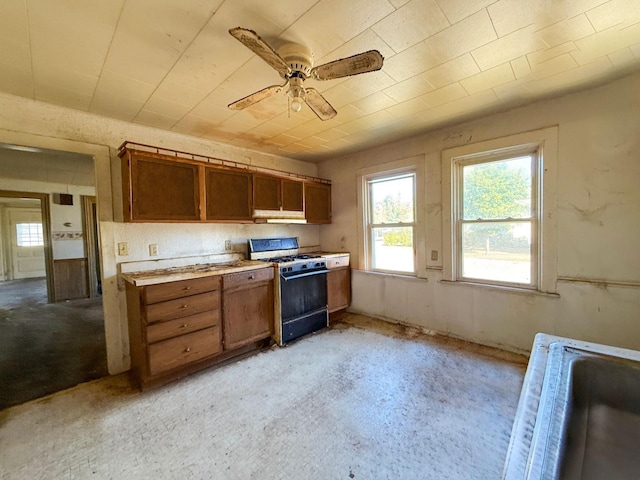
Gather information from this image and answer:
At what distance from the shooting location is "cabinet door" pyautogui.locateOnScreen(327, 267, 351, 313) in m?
3.68

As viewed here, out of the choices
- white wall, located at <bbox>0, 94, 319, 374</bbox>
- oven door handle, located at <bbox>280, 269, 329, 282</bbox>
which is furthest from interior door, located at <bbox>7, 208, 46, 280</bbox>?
oven door handle, located at <bbox>280, 269, 329, 282</bbox>

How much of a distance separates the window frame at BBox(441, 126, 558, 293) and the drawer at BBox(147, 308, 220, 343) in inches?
105

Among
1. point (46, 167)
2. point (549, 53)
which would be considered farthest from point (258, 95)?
point (46, 167)

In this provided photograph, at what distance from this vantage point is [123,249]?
8.49 ft

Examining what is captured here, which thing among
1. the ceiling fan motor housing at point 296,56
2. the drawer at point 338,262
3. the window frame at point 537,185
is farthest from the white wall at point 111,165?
the window frame at point 537,185

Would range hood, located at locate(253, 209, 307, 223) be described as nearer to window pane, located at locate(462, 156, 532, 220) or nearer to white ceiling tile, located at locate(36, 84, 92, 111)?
white ceiling tile, located at locate(36, 84, 92, 111)

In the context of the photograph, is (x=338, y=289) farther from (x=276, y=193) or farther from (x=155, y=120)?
(x=155, y=120)

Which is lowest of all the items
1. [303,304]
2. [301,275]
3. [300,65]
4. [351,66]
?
[303,304]

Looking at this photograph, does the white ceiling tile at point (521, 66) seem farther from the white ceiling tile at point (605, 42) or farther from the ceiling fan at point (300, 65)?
the ceiling fan at point (300, 65)

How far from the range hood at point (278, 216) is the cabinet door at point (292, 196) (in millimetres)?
57

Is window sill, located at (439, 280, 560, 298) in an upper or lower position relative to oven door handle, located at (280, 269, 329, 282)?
lower

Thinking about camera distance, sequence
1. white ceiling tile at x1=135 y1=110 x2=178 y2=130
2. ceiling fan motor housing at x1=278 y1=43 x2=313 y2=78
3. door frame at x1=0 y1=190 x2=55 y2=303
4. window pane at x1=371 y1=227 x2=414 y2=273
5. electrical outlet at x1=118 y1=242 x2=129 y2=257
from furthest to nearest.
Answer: door frame at x1=0 y1=190 x2=55 y2=303
window pane at x1=371 y1=227 x2=414 y2=273
electrical outlet at x1=118 y1=242 x2=129 y2=257
white ceiling tile at x1=135 y1=110 x2=178 y2=130
ceiling fan motor housing at x1=278 y1=43 x2=313 y2=78

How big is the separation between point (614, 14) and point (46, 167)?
6.25 meters

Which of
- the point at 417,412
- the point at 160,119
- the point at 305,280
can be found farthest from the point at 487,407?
the point at 160,119
